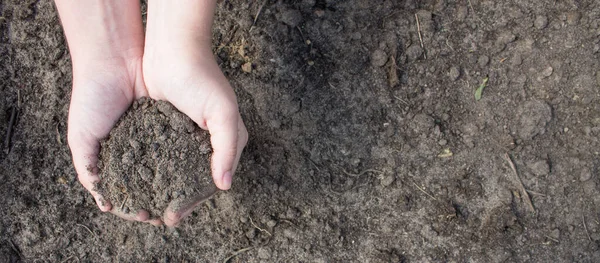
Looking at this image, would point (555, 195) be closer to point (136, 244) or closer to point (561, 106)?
point (561, 106)

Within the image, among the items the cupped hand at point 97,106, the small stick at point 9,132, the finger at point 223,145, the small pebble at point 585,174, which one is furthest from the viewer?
the small stick at point 9,132

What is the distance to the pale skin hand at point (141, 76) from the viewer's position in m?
1.62

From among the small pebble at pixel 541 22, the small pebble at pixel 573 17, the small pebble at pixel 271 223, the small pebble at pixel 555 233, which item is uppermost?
the small pebble at pixel 573 17

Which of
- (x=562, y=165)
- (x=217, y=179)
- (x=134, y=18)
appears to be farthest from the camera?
(x=562, y=165)

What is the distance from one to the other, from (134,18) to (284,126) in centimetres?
77

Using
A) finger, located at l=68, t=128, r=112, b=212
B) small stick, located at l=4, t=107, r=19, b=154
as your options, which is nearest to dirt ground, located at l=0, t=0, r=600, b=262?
finger, located at l=68, t=128, r=112, b=212

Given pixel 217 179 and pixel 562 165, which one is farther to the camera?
pixel 562 165

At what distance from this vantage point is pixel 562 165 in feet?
6.50

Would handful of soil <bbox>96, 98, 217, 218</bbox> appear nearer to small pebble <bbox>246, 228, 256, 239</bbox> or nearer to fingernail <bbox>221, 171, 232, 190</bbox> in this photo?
fingernail <bbox>221, 171, 232, 190</bbox>

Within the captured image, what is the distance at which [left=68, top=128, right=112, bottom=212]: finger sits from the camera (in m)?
1.73

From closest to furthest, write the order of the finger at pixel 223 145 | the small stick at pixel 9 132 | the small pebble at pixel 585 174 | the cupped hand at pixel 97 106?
1. the finger at pixel 223 145
2. the cupped hand at pixel 97 106
3. the small pebble at pixel 585 174
4. the small stick at pixel 9 132

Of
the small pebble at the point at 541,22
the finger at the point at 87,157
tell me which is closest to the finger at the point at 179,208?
the finger at the point at 87,157

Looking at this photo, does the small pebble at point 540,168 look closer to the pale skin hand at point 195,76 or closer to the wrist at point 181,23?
the pale skin hand at point 195,76

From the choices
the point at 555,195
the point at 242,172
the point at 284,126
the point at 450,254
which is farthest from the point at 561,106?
the point at 242,172
